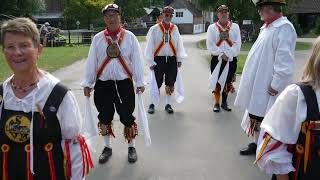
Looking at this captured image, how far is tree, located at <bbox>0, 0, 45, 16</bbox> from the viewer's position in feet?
141

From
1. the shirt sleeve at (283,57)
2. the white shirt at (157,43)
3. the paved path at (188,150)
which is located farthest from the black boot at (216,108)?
the shirt sleeve at (283,57)

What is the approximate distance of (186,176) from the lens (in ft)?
18.5

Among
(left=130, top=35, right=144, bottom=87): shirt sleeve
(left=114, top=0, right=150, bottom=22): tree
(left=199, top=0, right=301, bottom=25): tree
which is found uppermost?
(left=114, top=0, right=150, bottom=22): tree

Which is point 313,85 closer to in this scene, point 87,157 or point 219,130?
point 87,157

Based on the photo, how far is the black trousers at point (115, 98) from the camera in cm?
605

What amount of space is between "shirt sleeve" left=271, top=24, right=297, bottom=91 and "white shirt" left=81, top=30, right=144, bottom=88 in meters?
1.68

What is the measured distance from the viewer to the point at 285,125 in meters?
2.60

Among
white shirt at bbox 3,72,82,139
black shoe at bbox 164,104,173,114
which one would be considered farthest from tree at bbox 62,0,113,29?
white shirt at bbox 3,72,82,139

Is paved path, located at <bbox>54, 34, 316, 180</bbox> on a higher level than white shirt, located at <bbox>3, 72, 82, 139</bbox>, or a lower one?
lower

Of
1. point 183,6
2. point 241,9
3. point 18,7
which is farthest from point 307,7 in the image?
point 18,7

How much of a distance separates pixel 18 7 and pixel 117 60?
135 feet

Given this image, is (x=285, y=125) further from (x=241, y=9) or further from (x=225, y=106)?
(x=241, y=9)

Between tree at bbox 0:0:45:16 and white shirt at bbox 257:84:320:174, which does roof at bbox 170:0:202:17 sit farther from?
white shirt at bbox 257:84:320:174

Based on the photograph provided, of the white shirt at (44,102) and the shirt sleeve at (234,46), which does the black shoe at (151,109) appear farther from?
the white shirt at (44,102)
